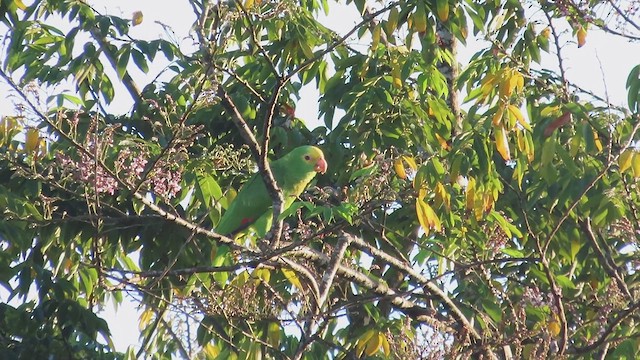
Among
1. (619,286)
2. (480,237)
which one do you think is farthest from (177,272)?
(619,286)

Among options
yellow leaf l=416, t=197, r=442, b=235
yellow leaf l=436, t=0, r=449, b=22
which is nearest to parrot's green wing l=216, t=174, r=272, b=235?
yellow leaf l=416, t=197, r=442, b=235

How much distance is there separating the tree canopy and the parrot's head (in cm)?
15

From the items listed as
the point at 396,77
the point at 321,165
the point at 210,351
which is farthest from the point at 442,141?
the point at 210,351

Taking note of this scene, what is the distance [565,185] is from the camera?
4047 millimetres

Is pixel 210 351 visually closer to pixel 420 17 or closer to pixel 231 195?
pixel 231 195

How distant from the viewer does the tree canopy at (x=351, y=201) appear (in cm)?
362

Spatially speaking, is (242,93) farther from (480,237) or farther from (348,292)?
(480,237)

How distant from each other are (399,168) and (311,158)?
1.01 m

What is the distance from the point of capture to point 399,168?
3.83m

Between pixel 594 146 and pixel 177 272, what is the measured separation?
1.54m

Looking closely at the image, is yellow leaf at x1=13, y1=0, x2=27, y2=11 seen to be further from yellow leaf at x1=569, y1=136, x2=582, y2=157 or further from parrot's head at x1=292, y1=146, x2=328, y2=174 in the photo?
yellow leaf at x1=569, y1=136, x2=582, y2=157

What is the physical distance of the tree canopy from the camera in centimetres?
362

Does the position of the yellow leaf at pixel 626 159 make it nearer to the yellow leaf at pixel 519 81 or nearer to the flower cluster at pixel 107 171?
the yellow leaf at pixel 519 81

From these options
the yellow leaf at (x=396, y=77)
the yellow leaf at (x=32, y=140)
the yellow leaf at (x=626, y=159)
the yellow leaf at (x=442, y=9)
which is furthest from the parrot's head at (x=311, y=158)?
the yellow leaf at (x=626, y=159)
